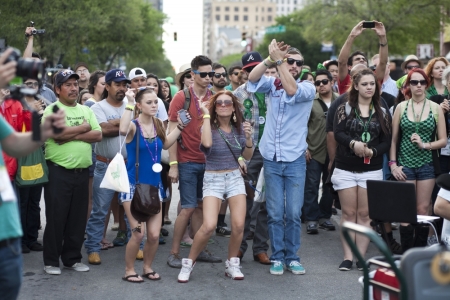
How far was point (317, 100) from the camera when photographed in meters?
10.5

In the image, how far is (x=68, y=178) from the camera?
7.69 meters

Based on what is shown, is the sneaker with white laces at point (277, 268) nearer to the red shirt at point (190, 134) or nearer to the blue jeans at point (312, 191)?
the red shirt at point (190, 134)

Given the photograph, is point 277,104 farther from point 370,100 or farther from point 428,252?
point 428,252

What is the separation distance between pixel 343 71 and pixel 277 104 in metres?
2.55

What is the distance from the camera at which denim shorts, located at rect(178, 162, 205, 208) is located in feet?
26.6

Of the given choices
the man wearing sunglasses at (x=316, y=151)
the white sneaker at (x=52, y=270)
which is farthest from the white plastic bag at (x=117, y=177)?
the man wearing sunglasses at (x=316, y=151)

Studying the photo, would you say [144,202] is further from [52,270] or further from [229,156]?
[52,270]

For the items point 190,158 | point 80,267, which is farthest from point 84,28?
point 80,267

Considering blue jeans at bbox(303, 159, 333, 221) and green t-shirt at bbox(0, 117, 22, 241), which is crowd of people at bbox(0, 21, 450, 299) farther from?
green t-shirt at bbox(0, 117, 22, 241)

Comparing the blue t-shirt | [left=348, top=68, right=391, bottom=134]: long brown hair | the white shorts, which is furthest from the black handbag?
[left=348, top=68, right=391, bottom=134]: long brown hair

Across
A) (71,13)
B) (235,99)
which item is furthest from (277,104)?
(71,13)

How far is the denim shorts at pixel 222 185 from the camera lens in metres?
7.50

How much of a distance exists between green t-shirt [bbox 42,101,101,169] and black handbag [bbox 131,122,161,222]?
75 cm

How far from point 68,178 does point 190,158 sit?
1.33 m
